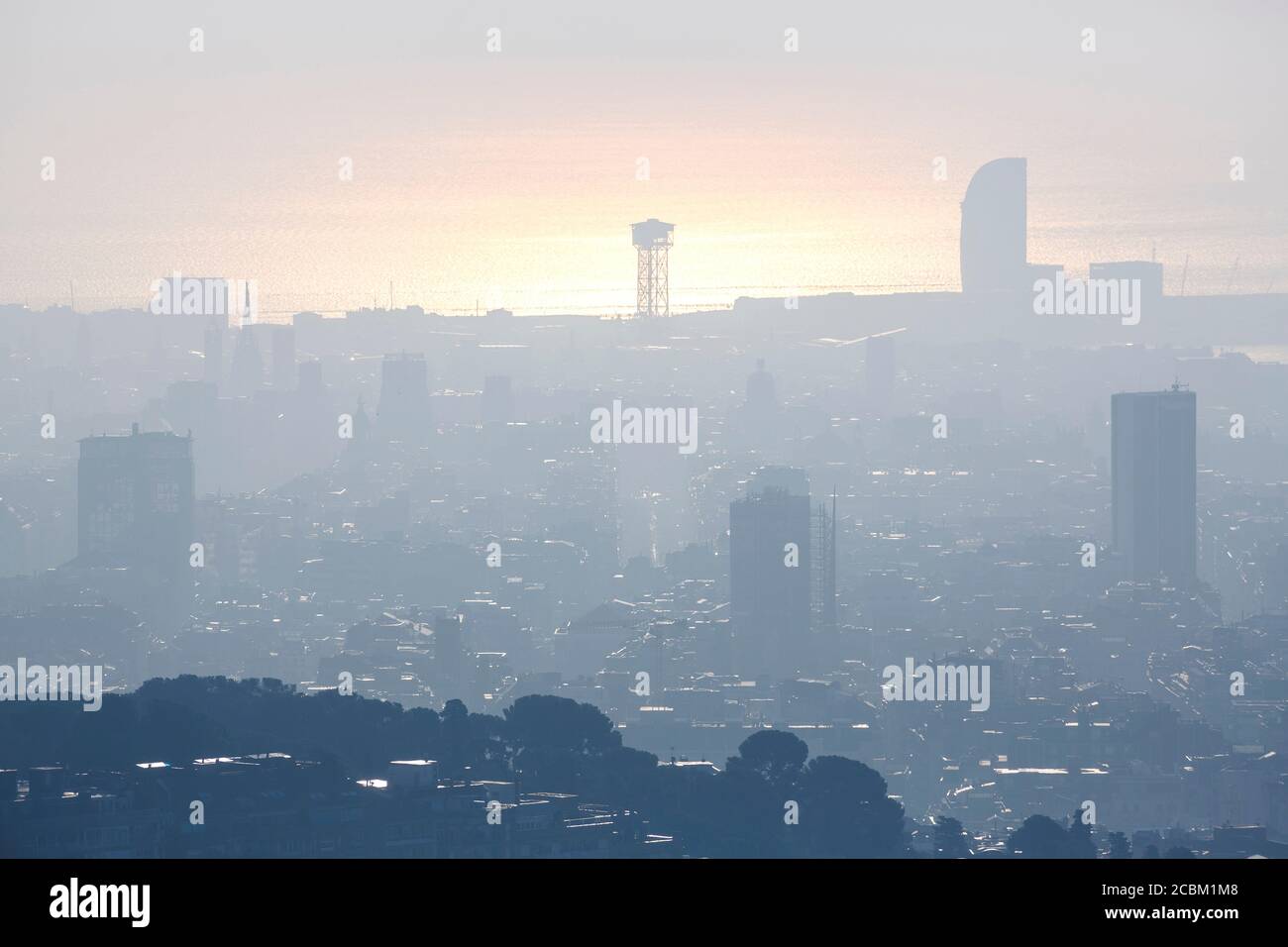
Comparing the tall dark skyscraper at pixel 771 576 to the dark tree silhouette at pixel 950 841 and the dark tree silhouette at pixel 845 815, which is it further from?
the dark tree silhouette at pixel 845 815

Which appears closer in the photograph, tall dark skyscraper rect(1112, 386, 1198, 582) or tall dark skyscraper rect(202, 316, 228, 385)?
tall dark skyscraper rect(1112, 386, 1198, 582)

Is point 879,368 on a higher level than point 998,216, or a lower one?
lower

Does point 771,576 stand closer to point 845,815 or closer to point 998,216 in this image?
point 998,216

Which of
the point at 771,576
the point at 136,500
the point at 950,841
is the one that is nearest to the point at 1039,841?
the point at 950,841

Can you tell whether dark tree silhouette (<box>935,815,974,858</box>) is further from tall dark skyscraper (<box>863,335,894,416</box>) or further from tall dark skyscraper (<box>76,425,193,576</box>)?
tall dark skyscraper (<box>863,335,894,416</box>)

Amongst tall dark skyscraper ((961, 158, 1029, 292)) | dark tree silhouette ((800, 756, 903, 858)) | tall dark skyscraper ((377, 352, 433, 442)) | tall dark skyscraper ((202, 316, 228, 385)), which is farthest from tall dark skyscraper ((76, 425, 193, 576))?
dark tree silhouette ((800, 756, 903, 858))

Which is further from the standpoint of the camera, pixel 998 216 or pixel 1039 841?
pixel 998 216
